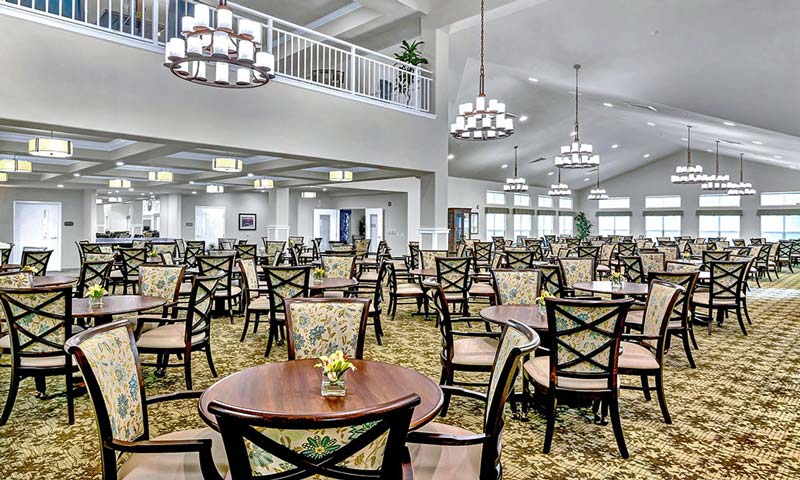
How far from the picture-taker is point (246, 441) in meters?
1.21

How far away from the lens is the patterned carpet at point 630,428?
268 centimetres

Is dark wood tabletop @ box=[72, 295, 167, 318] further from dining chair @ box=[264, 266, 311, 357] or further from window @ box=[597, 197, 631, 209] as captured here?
window @ box=[597, 197, 631, 209]

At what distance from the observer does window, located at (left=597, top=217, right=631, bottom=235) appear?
77.2 ft

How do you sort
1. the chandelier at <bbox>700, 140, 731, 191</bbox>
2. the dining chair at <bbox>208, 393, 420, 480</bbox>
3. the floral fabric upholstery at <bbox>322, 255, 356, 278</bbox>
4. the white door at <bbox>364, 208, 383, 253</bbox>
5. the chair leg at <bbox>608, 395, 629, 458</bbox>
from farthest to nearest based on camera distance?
1. the white door at <bbox>364, 208, 383, 253</bbox>
2. the chandelier at <bbox>700, 140, 731, 191</bbox>
3. the floral fabric upholstery at <bbox>322, 255, 356, 278</bbox>
4. the chair leg at <bbox>608, 395, 629, 458</bbox>
5. the dining chair at <bbox>208, 393, 420, 480</bbox>

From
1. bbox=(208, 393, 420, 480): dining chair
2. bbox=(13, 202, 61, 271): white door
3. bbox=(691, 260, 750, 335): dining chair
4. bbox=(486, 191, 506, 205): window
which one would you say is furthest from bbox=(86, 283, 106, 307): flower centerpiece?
bbox=(486, 191, 506, 205): window

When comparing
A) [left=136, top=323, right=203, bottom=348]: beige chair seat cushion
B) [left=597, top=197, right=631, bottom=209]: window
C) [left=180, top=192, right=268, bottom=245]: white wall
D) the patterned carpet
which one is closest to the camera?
the patterned carpet

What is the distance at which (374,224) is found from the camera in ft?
59.9

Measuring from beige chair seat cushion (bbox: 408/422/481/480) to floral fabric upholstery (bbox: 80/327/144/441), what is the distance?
1.12m

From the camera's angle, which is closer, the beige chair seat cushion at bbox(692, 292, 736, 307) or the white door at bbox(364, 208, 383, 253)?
the beige chair seat cushion at bbox(692, 292, 736, 307)

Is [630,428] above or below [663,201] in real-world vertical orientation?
below

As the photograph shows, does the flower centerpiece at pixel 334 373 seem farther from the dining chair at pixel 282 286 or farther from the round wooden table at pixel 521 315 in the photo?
the dining chair at pixel 282 286

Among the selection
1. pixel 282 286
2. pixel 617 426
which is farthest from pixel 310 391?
pixel 282 286

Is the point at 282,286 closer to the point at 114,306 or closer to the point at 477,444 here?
the point at 114,306

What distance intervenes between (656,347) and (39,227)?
16.3 meters
